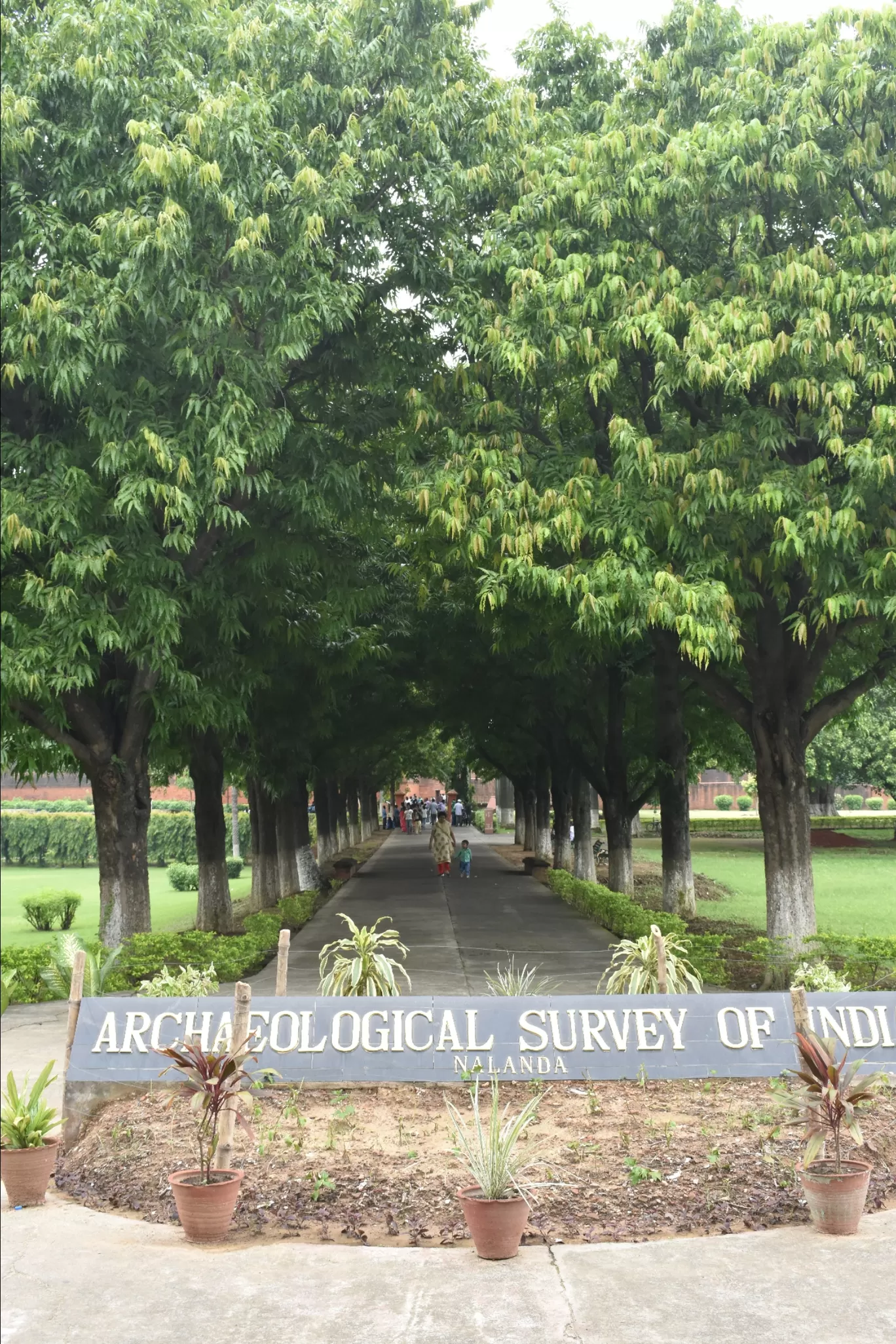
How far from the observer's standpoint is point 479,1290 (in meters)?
5.64

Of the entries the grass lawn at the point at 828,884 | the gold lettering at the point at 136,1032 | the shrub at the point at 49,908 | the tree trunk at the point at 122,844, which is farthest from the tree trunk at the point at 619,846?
the gold lettering at the point at 136,1032

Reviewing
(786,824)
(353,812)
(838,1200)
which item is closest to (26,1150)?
(838,1200)

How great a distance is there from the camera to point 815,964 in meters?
12.2

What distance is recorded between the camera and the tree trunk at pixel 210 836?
19.0 m

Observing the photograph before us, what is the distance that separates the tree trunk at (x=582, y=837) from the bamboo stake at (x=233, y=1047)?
1743cm

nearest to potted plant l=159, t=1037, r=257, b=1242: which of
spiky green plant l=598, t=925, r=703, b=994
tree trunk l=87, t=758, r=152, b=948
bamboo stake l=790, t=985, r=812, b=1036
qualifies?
bamboo stake l=790, t=985, r=812, b=1036

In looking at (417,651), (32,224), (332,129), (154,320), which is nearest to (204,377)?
(154,320)

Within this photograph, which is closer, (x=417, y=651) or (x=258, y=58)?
(x=258, y=58)

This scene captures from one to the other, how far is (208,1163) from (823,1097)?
336 cm

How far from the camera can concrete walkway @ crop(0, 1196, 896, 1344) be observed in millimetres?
5195

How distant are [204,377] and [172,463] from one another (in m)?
1.01

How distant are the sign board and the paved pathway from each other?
5.39 m

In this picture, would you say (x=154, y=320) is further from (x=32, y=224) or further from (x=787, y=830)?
(x=787, y=830)

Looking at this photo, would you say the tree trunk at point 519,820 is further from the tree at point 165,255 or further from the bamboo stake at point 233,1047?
the bamboo stake at point 233,1047
